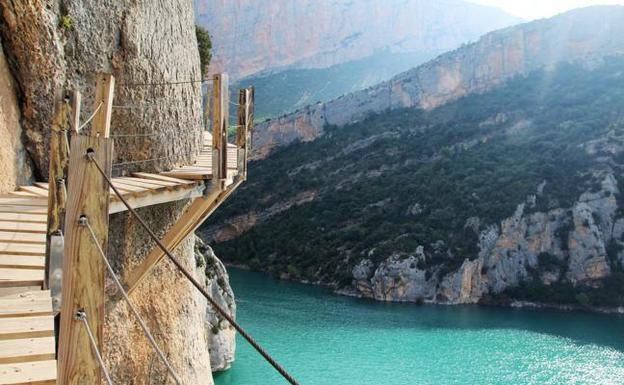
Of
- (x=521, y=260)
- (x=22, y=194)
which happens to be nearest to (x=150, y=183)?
(x=22, y=194)

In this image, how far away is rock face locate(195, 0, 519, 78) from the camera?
108m

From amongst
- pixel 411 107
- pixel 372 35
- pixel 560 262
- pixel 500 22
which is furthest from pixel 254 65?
pixel 560 262

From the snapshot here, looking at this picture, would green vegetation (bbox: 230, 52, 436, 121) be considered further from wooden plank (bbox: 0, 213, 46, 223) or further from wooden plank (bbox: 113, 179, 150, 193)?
wooden plank (bbox: 0, 213, 46, 223)

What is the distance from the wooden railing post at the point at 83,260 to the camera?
8.63 ft

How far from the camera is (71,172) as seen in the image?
2637 mm

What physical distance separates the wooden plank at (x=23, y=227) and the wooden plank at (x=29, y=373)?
60.9 inches

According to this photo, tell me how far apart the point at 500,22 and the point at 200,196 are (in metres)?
150

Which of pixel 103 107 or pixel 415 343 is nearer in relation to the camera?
pixel 103 107

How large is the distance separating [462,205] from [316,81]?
6651 centimetres

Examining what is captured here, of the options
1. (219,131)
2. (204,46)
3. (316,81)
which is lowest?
(219,131)

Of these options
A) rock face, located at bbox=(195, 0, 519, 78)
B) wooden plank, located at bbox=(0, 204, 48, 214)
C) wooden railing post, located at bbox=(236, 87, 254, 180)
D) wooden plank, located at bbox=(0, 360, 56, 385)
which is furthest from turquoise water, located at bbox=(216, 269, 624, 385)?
rock face, located at bbox=(195, 0, 519, 78)

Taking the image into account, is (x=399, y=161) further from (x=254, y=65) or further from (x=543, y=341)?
(x=254, y=65)

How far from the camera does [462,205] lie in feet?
138

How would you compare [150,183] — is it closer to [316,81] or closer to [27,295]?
[27,295]
